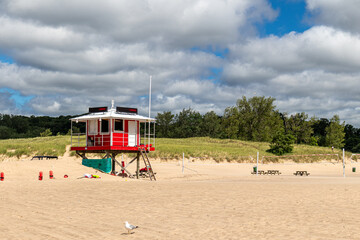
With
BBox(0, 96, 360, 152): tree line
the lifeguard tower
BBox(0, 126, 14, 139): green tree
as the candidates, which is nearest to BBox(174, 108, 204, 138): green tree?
BBox(0, 96, 360, 152): tree line

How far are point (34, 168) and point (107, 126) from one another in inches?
216

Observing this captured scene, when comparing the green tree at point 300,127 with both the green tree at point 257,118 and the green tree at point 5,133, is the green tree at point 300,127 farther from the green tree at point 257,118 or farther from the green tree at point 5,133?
the green tree at point 5,133

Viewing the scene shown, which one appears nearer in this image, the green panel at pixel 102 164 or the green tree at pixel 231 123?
the green panel at pixel 102 164

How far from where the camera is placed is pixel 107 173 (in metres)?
27.1

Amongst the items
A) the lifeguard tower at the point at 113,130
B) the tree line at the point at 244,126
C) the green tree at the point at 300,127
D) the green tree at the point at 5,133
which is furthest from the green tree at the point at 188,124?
the lifeguard tower at the point at 113,130

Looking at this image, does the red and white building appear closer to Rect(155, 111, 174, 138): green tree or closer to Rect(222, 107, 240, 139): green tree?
Rect(222, 107, 240, 139): green tree

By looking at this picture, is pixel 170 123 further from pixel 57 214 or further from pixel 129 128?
pixel 57 214

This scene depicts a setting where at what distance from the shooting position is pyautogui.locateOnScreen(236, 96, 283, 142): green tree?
289 ft

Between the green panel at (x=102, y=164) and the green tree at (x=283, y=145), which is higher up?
the green tree at (x=283, y=145)

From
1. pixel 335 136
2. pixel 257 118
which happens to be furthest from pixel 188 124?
pixel 335 136

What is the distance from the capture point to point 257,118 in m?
89.9

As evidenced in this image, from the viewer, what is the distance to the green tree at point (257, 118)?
8806cm

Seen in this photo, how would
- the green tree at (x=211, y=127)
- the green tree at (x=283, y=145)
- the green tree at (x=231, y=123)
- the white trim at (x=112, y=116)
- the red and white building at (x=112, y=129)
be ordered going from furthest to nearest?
the green tree at (x=211, y=127)
the green tree at (x=231, y=123)
the green tree at (x=283, y=145)
the red and white building at (x=112, y=129)
the white trim at (x=112, y=116)

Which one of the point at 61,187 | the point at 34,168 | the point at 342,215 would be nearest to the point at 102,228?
the point at 342,215
